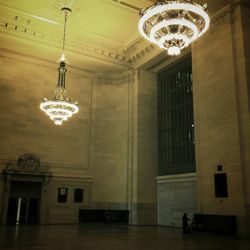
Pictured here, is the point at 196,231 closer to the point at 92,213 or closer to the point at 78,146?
the point at 92,213

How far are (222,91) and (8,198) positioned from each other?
1015 centimetres

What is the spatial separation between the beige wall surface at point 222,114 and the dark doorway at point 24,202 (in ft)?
25.5

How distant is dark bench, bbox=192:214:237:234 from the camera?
10492 mm

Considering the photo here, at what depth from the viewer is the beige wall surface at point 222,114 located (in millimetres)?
10766

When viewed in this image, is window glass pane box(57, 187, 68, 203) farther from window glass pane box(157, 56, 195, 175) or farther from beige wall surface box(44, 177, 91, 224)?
window glass pane box(157, 56, 195, 175)

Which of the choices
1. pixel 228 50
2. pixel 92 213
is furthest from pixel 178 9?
pixel 92 213

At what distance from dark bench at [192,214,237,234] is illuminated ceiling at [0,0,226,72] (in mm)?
7561

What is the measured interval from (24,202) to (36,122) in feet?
12.5

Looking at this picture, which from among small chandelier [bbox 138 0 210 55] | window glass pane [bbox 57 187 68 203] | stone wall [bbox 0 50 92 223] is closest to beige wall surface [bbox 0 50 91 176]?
stone wall [bbox 0 50 92 223]

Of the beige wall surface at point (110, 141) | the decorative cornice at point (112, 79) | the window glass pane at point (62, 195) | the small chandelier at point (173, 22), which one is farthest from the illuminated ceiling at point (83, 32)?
the window glass pane at point (62, 195)

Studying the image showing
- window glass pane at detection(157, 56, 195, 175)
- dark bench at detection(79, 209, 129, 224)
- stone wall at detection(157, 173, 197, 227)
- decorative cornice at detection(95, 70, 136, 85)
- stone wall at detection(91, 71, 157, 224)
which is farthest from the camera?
decorative cornice at detection(95, 70, 136, 85)

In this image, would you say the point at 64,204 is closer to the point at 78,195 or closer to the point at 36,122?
the point at 78,195

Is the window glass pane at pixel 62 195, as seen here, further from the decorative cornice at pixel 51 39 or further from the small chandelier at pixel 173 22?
the small chandelier at pixel 173 22

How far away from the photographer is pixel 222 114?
11.6m
